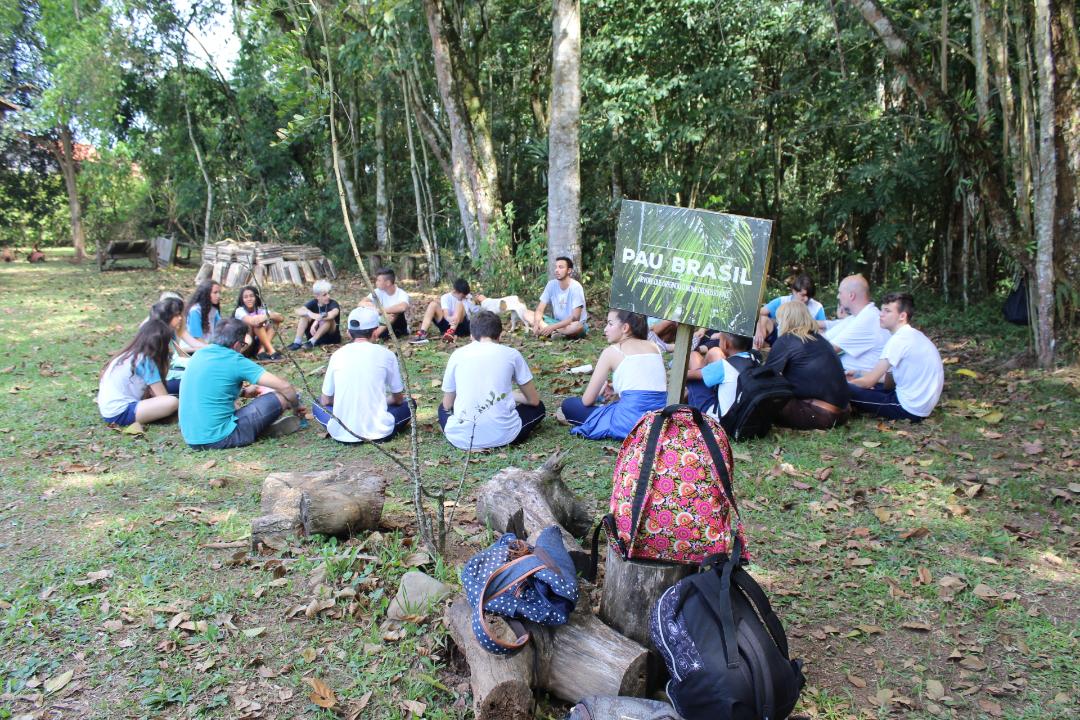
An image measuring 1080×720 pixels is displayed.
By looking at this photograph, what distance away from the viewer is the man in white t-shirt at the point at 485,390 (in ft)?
20.4

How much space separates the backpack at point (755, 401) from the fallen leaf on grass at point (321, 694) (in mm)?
4060

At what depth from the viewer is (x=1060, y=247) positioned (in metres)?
7.64

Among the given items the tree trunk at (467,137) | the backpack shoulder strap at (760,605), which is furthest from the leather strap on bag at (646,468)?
the tree trunk at (467,137)

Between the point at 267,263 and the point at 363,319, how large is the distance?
A: 1075 cm

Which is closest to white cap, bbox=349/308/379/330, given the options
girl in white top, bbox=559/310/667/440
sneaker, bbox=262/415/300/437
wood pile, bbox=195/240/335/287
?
sneaker, bbox=262/415/300/437

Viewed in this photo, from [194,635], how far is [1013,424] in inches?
256

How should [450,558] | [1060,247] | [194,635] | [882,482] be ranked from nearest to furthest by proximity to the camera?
[194,635] → [450,558] → [882,482] → [1060,247]

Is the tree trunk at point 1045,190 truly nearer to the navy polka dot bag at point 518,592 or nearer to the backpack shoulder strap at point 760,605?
the backpack shoulder strap at point 760,605

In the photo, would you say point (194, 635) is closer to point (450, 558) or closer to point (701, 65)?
point (450, 558)

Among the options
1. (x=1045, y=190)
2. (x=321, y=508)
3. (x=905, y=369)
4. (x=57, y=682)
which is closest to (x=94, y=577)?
(x=57, y=682)

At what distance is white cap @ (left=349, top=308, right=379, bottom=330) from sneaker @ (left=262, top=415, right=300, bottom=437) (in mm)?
1039

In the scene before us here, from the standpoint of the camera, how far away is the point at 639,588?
3.29m

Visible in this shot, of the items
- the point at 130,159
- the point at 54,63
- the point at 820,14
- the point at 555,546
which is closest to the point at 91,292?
the point at 130,159

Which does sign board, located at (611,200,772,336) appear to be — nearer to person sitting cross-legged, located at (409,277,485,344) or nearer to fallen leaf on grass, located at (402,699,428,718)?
fallen leaf on grass, located at (402,699,428,718)
